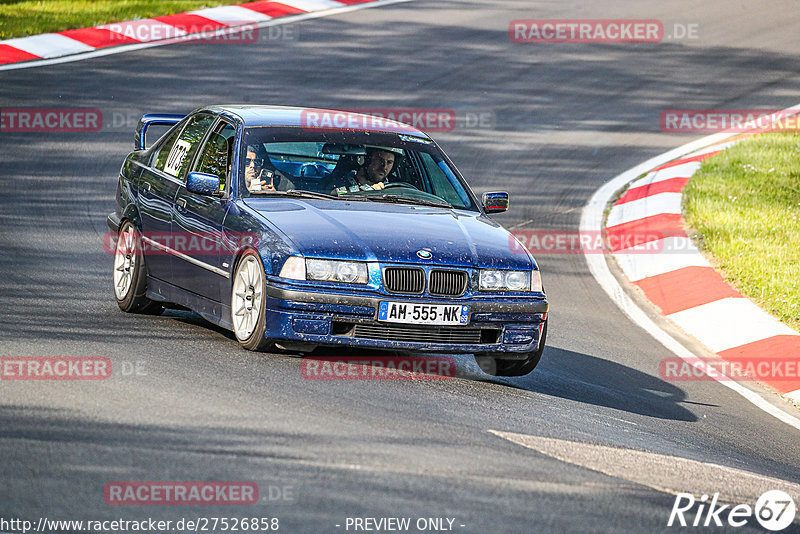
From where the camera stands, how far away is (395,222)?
8102 millimetres

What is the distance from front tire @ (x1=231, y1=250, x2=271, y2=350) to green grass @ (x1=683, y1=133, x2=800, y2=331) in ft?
16.4

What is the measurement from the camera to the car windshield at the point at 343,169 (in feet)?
28.3

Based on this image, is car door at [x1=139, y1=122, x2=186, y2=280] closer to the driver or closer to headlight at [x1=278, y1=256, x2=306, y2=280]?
the driver

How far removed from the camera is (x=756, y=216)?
13.6 metres

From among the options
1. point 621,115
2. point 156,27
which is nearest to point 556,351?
point 621,115

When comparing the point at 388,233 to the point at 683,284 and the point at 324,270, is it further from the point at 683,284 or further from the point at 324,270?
the point at 683,284

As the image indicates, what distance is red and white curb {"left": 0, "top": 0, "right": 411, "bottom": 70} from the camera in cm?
1853

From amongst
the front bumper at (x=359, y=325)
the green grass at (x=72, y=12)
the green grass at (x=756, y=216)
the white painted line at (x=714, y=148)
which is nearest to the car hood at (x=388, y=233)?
the front bumper at (x=359, y=325)

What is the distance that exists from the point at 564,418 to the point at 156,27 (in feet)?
49.2

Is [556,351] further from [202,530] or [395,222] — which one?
[202,530]

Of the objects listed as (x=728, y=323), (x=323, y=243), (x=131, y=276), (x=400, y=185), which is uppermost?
(x=400, y=185)

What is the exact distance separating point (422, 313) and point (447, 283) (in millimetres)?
254

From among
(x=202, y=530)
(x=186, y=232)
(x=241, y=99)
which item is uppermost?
(x=241, y=99)

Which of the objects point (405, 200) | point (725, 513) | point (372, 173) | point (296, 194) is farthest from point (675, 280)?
point (725, 513)
